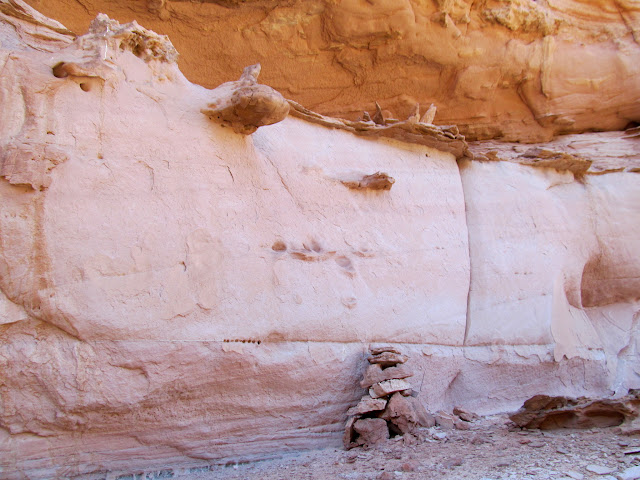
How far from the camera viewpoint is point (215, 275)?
306 centimetres

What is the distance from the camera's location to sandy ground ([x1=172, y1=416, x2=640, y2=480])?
2512 mm

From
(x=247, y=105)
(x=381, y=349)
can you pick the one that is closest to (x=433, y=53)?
(x=247, y=105)

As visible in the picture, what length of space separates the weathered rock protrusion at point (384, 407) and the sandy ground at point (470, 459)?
7 centimetres

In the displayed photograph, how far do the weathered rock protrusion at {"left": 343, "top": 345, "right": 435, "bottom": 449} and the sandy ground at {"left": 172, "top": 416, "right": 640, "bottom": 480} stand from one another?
0.07 meters

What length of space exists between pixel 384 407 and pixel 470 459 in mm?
541

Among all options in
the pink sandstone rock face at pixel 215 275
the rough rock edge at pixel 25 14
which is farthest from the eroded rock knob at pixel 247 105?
the rough rock edge at pixel 25 14

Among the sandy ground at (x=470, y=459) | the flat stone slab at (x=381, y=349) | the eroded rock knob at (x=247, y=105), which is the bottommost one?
the sandy ground at (x=470, y=459)

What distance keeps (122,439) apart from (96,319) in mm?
598

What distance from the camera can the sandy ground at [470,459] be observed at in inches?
98.9

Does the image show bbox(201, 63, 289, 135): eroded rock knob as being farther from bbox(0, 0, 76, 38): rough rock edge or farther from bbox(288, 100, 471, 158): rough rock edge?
bbox(0, 0, 76, 38): rough rock edge

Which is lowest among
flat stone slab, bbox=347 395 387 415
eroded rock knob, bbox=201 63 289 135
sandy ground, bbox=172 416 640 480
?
sandy ground, bbox=172 416 640 480

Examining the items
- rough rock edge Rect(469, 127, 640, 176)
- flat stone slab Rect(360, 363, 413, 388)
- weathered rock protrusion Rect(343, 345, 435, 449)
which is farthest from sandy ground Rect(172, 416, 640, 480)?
rough rock edge Rect(469, 127, 640, 176)

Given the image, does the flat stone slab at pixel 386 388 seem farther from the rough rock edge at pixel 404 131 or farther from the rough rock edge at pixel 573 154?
the rough rock edge at pixel 573 154

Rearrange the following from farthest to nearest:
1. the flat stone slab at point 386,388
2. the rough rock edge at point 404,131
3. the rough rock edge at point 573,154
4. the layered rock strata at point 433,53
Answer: the layered rock strata at point 433,53, the rough rock edge at point 573,154, the rough rock edge at point 404,131, the flat stone slab at point 386,388
